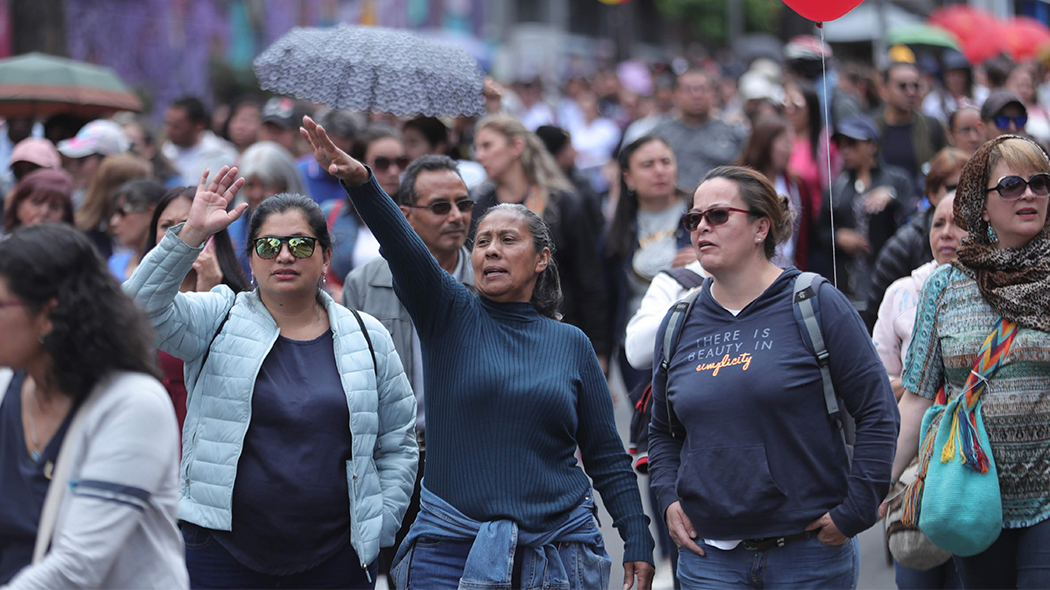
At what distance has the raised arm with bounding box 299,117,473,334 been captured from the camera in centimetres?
384

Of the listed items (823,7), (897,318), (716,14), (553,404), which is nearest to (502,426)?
(553,404)

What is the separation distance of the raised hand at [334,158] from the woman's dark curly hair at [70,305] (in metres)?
0.99

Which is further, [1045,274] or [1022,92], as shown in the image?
[1022,92]

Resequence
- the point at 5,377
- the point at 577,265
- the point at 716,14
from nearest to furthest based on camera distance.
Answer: the point at 5,377 → the point at 577,265 → the point at 716,14

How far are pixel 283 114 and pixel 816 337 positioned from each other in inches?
282

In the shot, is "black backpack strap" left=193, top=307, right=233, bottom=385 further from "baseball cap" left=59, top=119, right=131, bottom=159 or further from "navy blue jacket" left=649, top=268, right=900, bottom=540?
"baseball cap" left=59, top=119, right=131, bottom=159

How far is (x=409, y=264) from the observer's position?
13.1 ft

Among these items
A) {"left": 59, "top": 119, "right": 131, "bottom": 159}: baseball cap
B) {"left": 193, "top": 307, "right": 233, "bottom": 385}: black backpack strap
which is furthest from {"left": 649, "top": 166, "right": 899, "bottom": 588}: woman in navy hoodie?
{"left": 59, "top": 119, "right": 131, "bottom": 159}: baseball cap

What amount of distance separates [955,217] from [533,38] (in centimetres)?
3590

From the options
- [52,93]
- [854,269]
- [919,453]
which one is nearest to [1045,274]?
[919,453]

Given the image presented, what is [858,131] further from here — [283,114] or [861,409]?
[861,409]

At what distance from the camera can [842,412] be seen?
158 inches

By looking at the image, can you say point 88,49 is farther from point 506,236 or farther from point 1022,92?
point 506,236

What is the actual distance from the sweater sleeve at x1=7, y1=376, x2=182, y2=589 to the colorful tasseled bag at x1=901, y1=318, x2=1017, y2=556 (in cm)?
267
